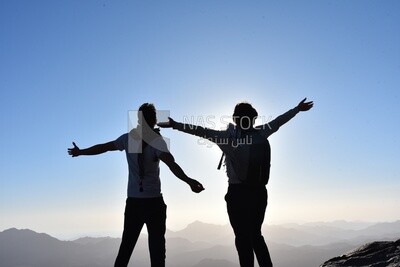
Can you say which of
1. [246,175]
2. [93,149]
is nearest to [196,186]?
[246,175]

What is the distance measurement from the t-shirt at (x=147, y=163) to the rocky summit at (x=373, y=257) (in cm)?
467

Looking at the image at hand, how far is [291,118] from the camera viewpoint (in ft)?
23.5

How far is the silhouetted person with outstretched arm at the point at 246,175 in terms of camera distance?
20.0ft

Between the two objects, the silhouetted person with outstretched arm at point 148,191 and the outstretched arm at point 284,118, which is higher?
the outstretched arm at point 284,118

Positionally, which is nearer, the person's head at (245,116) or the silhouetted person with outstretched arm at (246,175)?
the silhouetted person with outstretched arm at (246,175)

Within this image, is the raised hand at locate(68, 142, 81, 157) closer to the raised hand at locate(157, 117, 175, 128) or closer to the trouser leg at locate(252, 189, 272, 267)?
the raised hand at locate(157, 117, 175, 128)

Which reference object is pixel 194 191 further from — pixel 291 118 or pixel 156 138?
pixel 291 118

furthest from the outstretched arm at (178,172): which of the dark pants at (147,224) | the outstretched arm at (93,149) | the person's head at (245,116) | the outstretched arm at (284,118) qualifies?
the outstretched arm at (284,118)

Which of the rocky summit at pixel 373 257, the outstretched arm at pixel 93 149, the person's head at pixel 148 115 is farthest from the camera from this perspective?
the rocky summit at pixel 373 257

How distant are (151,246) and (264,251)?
1833 millimetres

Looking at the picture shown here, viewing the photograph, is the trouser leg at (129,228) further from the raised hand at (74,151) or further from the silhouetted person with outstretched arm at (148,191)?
the raised hand at (74,151)

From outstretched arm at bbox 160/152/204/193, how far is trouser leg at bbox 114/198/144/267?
0.82 meters

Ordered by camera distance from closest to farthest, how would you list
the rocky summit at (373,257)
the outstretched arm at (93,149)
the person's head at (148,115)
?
the person's head at (148,115) → the outstretched arm at (93,149) → the rocky summit at (373,257)

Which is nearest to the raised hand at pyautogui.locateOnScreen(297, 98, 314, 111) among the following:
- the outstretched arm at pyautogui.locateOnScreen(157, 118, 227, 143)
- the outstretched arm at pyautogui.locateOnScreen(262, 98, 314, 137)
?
the outstretched arm at pyautogui.locateOnScreen(262, 98, 314, 137)
